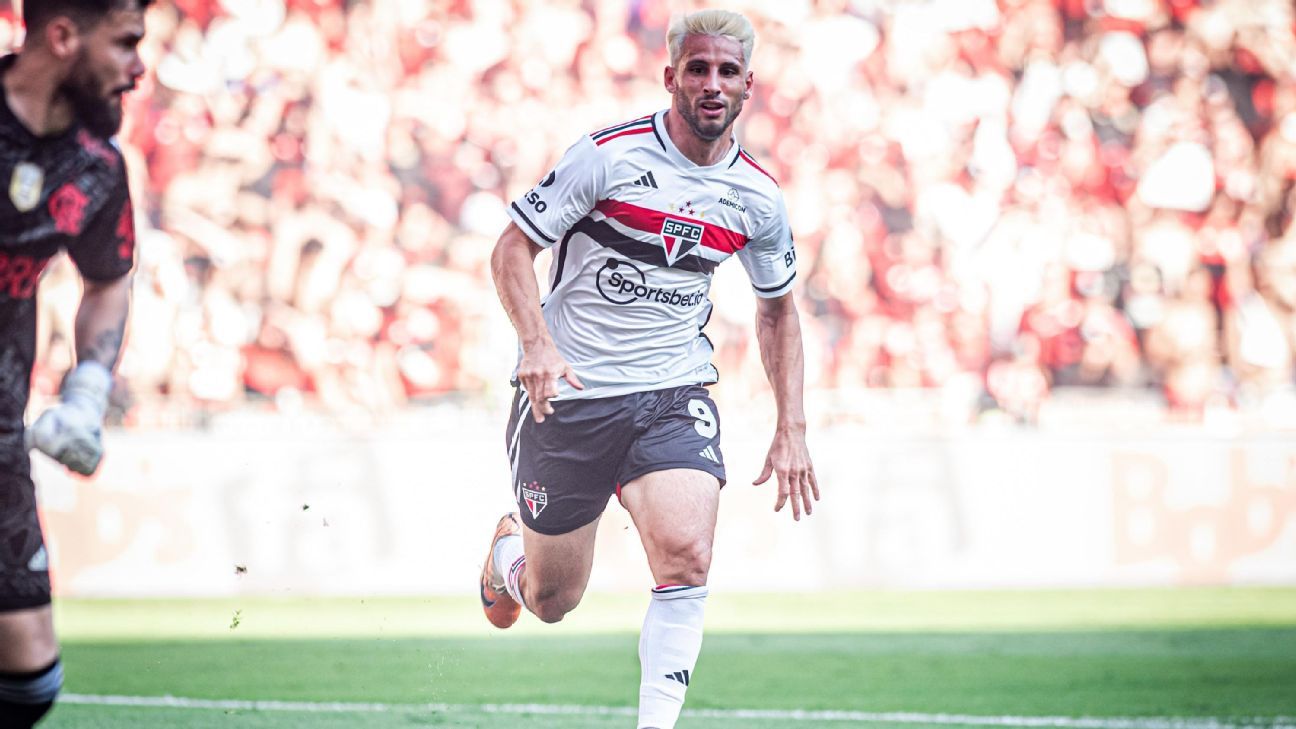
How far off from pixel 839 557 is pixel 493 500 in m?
2.55

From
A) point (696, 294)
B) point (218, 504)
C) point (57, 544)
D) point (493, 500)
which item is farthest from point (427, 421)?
point (696, 294)

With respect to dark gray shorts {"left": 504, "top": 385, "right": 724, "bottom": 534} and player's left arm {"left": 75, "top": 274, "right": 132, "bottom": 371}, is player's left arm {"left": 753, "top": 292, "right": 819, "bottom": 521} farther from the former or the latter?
player's left arm {"left": 75, "top": 274, "right": 132, "bottom": 371}

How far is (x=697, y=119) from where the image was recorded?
5359mm

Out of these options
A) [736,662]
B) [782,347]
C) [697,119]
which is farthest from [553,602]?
[736,662]

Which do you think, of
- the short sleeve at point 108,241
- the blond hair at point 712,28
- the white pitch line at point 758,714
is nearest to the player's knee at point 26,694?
the short sleeve at point 108,241

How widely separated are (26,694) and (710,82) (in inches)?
114

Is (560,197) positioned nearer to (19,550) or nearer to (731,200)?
(731,200)

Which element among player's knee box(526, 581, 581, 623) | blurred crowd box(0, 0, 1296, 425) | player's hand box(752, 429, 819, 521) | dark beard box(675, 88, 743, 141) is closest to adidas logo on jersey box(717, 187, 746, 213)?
dark beard box(675, 88, 743, 141)

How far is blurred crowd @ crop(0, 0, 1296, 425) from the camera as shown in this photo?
14.1m

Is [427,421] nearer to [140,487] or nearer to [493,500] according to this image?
[493,500]

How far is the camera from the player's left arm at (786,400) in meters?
5.50

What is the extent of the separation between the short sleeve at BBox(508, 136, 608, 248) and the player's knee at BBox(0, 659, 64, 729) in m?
2.23

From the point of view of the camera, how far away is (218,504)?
1107 centimetres

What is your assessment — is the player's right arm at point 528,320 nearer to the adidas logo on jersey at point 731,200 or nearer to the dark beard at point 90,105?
the adidas logo on jersey at point 731,200
